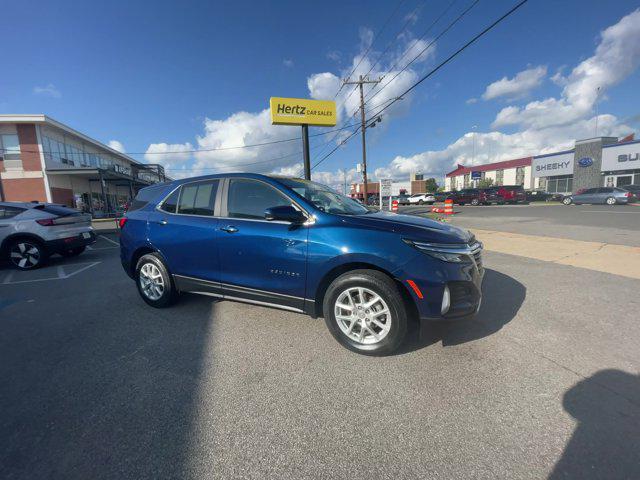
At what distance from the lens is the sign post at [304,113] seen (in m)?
16.8

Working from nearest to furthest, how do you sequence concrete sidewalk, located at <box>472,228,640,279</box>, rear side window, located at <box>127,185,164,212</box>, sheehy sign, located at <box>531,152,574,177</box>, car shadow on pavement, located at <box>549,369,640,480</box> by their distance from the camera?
car shadow on pavement, located at <box>549,369,640,480</box>
rear side window, located at <box>127,185,164,212</box>
concrete sidewalk, located at <box>472,228,640,279</box>
sheehy sign, located at <box>531,152,574,177</box>

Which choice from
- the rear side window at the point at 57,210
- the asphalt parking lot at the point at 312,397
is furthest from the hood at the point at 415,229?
the rear side window at the point at 57,210

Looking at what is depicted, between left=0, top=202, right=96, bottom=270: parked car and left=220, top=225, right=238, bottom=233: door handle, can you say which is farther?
left=0, top=202, right=96, bottom=270: parked car

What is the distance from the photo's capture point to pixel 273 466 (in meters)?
1.73

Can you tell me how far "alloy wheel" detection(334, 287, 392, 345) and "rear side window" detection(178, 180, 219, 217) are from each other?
1957 mm

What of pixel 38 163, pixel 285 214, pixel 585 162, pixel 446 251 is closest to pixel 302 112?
pixel 285 214

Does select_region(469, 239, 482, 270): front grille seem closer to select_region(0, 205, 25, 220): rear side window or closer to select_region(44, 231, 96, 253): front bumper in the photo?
select_region(44, 231, 96, 253): front bumper

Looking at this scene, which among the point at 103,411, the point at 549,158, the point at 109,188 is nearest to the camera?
the point at 103,411

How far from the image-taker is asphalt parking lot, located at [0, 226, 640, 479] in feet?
5.72

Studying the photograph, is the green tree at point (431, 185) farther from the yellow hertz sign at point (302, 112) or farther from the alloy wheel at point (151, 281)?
the alloy wheel at point (151, 281)

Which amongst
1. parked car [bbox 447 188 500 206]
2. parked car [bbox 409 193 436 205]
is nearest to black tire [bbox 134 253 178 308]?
parked car [bbox 447 188 500 206]

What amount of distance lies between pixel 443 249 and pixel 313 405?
1738 mm

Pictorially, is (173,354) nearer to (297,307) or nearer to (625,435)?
(297,307)

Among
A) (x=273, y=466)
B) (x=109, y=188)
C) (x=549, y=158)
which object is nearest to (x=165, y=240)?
(x=273, y=466)
